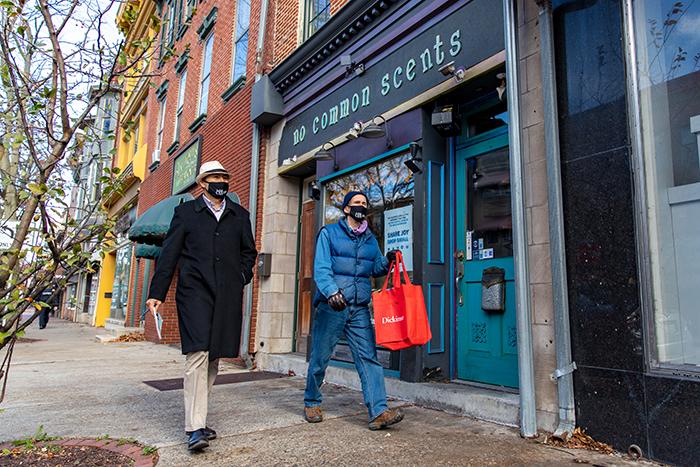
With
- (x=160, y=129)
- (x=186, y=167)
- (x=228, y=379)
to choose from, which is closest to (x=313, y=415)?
(x=228, y=379)

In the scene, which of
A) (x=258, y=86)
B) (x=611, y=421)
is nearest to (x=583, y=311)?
(x=611, y=421)

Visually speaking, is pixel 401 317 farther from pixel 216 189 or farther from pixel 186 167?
pixel 186 167

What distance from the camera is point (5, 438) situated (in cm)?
378

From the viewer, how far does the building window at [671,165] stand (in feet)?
10.3

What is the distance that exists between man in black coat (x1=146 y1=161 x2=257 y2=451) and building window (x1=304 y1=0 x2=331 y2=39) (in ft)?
15.6

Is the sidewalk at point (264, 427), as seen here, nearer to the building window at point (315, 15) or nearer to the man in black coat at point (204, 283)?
the man in black coat at point (204, 283)

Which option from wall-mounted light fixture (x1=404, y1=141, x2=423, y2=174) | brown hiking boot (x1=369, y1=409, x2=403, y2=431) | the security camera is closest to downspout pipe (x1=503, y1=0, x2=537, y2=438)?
the security camera

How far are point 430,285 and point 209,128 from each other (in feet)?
24.5

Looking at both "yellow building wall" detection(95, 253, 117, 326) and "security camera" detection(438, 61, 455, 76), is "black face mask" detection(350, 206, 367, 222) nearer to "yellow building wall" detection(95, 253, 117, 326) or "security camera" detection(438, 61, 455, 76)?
"security camera" detection(438, 61, 455, 76)

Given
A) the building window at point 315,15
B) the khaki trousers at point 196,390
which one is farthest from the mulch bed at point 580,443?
the building window at point 315,15

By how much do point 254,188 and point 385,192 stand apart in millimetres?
3218

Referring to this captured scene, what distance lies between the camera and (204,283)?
11.8 ft

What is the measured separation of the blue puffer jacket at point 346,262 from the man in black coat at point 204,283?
0.61 m

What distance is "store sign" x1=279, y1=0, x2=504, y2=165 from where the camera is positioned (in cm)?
468
